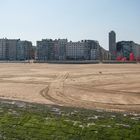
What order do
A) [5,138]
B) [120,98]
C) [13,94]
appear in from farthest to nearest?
[13,94] → [120,98] → [5,138]

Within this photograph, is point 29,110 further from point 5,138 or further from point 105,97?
point 105,97

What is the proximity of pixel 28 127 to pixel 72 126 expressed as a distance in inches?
69.9

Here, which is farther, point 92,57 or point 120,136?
point 92,57

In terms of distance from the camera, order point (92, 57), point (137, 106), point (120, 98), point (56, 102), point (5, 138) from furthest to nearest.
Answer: point (92, 57) → point (120, 98) → point (56, 102) → point (137, 106) → point (5, 138)

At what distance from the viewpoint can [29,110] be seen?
1733 cm

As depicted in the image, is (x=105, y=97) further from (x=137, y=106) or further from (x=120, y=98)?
(x=137, y=106)

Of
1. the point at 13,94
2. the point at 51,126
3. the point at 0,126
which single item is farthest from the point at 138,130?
the point at 13,94

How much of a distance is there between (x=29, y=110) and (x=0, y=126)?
11.3 ft

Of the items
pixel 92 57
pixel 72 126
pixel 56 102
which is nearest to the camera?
pixel 72 126

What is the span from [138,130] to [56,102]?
949 cm

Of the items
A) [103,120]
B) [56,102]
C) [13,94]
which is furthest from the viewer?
[13,94]

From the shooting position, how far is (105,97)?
23906 mm

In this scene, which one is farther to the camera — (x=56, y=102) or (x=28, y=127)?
(x=56, y=102)

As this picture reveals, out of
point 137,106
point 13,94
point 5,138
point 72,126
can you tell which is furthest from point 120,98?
point 5,138
